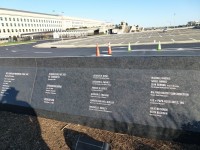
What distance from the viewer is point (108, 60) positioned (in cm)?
529

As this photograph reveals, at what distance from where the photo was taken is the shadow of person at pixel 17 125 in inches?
184

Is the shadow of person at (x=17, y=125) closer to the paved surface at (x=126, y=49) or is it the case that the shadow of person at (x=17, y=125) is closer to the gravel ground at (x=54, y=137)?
the gravel ground at (x=54, y=137)

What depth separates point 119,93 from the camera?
4930 mm

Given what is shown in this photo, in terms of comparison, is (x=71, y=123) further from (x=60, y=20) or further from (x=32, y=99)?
(x=60, y=20)

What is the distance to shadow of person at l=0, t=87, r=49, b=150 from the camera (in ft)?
15.3

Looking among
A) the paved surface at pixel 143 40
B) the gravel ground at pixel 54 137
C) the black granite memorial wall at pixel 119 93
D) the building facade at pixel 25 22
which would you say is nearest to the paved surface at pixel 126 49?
the paved surface at pixel 143 40

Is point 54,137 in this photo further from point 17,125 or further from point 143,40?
point 143,40

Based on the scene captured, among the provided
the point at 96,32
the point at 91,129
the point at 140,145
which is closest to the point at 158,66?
the point at 140,145

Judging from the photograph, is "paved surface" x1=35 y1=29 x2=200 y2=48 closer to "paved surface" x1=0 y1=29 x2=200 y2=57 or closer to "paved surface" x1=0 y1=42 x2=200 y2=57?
"paved surface" x1=0 y1=29 x2=200 y2=57

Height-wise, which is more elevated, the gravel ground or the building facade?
the building facade

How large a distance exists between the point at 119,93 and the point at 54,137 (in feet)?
5.72

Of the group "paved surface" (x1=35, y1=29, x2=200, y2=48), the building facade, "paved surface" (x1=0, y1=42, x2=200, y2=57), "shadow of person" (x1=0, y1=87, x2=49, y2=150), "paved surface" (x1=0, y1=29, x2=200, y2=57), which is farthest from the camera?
the building facade

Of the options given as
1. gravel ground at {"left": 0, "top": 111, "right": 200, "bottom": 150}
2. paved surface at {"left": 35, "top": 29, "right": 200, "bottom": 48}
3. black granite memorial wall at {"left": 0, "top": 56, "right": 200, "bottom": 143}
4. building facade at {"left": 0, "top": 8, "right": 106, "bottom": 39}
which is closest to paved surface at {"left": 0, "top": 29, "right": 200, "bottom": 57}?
paved surface at {"left": 35, "top": 29, "right": 200, "bottom": 48}

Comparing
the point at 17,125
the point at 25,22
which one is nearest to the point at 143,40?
the point at 17,125
